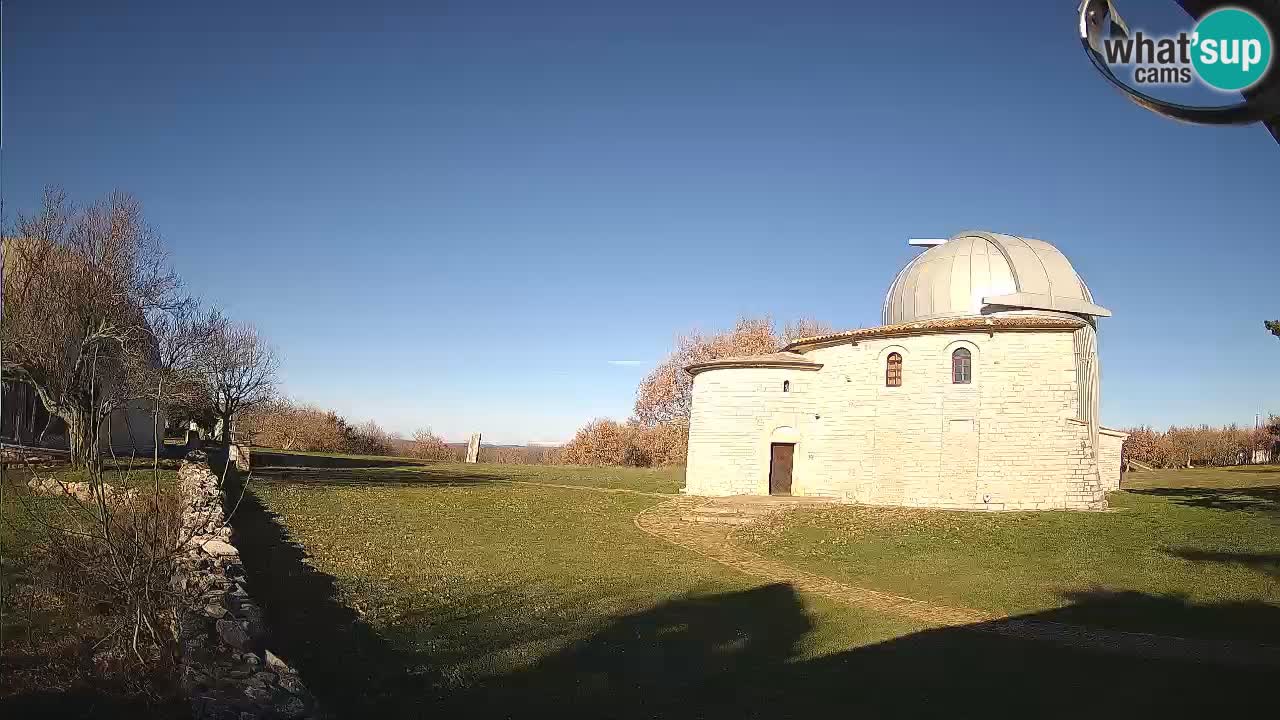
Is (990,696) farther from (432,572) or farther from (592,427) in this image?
(592,427)

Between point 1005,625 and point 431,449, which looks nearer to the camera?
point 1005,625

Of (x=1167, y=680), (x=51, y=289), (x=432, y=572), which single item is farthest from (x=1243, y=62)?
(x=51, y=289)

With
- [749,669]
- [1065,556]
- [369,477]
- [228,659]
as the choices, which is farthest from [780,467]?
[228,659]

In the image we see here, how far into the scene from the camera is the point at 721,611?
9.42 m

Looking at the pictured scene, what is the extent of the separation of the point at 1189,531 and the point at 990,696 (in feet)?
44.4

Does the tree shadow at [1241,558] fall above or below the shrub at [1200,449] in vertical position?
below

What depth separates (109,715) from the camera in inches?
186

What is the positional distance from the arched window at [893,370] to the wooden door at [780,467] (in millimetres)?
3626

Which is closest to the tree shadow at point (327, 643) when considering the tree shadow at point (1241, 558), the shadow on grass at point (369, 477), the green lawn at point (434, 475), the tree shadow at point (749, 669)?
the tree shadow at point (749, 669)

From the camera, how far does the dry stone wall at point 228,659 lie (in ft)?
15.0

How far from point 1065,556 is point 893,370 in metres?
9.99

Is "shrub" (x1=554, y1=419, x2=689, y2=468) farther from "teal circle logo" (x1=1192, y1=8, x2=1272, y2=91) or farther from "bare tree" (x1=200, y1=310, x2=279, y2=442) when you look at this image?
"teal circle logo" (x1=1192, y1=8, x2=1272, y2=91)

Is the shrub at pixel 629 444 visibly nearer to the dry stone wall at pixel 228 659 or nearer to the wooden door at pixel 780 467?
the wooden door at pixel 780 467

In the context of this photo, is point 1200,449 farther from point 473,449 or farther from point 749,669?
point 749,669
